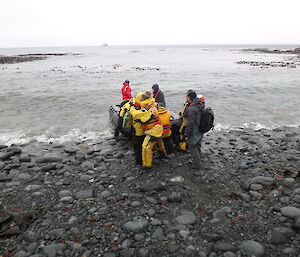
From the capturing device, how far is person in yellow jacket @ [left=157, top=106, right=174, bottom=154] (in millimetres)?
7695

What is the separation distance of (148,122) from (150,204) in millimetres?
2489

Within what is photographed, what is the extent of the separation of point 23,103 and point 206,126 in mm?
16100

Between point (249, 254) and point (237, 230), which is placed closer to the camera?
point (249, 254)

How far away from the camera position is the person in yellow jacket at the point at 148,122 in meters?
6.92

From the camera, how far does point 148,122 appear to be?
278 inches

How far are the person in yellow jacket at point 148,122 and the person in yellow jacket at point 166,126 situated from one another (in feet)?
1.69

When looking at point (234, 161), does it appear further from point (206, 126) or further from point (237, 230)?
point (237, 230)

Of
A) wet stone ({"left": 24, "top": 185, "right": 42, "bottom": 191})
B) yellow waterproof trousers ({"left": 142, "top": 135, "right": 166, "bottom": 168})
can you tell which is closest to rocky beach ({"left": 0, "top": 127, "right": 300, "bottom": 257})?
wet stone ({"left": 24, "top": 185, "right": 42, "bottom": 191})

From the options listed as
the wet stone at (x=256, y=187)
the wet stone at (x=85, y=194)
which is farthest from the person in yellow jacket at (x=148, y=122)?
the wet stone at (x=256, y=187)

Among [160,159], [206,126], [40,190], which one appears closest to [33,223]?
[40,190]

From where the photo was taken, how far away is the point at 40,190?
21.0 feet

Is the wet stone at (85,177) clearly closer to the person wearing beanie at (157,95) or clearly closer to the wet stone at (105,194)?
the wet stone at (105,194)

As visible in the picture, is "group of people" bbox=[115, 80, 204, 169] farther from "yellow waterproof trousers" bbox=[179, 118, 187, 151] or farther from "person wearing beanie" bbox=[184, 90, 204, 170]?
"yellow waterproof trousers" bbox=[179, 118, 187, 151]

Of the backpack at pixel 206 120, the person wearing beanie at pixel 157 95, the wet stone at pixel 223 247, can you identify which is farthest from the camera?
the person wearing beanie at pixel 157 95
